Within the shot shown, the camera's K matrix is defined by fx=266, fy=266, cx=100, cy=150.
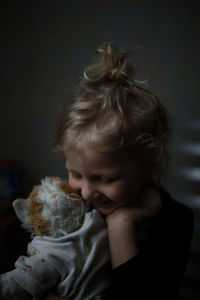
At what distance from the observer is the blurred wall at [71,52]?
1.21 metres

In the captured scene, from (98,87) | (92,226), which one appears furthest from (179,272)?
(98,87)

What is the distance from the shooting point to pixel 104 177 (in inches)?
26.8

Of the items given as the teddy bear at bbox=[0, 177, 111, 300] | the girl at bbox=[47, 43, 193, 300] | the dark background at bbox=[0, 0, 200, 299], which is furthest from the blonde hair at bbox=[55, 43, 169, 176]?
the dark background at bbox=[0, 0, 200, 299]

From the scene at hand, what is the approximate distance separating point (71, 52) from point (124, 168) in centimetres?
82

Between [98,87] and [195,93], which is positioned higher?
[98,87]

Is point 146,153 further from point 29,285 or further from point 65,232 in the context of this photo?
point 29,285

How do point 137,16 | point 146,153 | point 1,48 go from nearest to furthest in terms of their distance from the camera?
1. point 146,153
2. point 137,16
3. point 1,48

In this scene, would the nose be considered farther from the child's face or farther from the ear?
the ear

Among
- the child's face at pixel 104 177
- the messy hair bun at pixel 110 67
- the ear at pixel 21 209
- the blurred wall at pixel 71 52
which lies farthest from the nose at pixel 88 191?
the blurred wall at pixel 71 52

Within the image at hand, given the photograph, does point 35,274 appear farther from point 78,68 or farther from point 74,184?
point 78,68

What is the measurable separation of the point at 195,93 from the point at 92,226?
2.86 ft

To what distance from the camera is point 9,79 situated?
1.36 meters

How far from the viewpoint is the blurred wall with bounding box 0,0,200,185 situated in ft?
3.95

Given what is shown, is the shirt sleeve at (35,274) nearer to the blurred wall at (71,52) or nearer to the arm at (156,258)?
the arm at (156,258)
